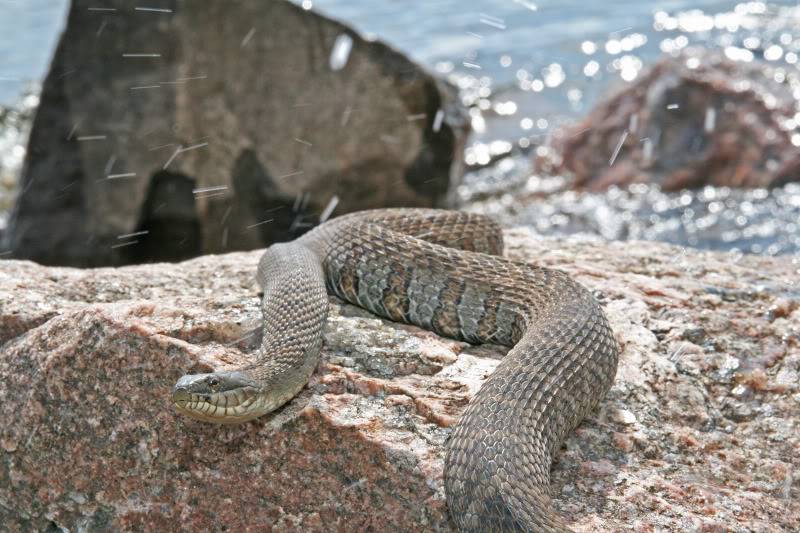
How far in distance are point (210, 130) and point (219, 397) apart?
6.27m

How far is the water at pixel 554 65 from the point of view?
10625 mm

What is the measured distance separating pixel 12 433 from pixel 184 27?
21.0 feet

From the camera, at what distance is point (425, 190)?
35.2ft

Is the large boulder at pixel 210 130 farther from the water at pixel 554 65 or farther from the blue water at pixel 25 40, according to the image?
the blue water at pixel 25 40

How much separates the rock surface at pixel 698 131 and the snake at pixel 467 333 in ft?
18.4

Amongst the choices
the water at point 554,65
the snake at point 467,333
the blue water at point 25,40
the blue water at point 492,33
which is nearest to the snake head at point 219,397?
the snake at point 467,333

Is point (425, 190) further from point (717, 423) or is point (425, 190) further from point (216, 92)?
point (717, 423)

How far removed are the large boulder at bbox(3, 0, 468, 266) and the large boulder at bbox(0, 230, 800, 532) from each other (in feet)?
15.2

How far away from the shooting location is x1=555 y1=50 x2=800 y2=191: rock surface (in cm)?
1098

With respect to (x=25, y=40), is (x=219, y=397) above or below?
above

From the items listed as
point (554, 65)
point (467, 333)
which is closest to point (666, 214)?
point (467, 333)

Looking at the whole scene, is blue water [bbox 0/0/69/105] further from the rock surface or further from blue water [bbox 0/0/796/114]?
the rock surface

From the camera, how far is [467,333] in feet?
17.9

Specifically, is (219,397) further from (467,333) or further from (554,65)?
(554,65)
